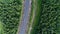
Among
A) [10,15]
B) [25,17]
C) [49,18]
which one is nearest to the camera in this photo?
[25,17]

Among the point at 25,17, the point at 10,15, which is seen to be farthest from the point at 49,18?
the point at 10,15

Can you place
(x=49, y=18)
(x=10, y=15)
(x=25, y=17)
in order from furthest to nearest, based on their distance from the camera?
1. (x=10, y=15)
2. (x=49, y=18)
3. (x=25, y=17)

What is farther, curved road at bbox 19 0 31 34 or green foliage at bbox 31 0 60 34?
green foliage at bbox 31 0 60 34

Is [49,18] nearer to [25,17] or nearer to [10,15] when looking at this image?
[25,17]

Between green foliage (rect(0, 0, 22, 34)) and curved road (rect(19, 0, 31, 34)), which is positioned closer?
curved road (rect(19, 0, 31, 34))

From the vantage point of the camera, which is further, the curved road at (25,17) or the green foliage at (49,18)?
the green foliage at (49,18)

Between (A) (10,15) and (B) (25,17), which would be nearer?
(B) (25,17)

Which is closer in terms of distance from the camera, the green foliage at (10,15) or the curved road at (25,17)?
the curved road at (25,17)

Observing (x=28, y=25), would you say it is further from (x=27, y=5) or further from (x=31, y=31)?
(x=27, y=5)
